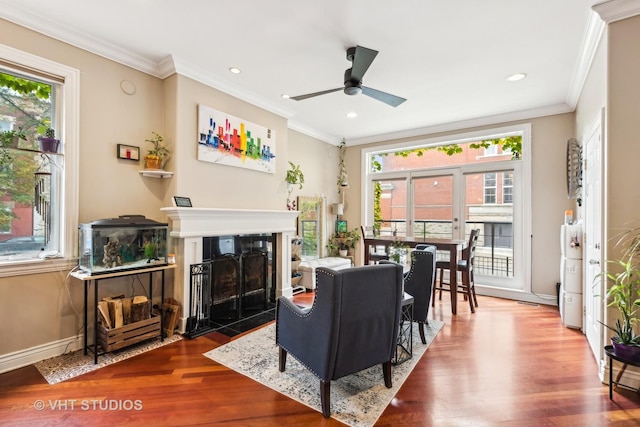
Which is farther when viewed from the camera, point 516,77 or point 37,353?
point 516,77

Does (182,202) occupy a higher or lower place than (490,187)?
lower

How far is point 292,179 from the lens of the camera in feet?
14.5

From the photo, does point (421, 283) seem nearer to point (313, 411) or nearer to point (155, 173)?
point (313, 411)

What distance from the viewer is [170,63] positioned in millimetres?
3010

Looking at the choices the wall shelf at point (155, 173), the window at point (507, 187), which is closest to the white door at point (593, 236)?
the window at point (507, 187)

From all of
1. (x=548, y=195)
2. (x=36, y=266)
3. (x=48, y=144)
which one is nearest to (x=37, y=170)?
(x=48, y=144)

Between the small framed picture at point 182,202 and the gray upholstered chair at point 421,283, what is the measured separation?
2.37m

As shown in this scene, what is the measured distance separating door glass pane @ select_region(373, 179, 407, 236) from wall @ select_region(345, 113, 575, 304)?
6.48 ft

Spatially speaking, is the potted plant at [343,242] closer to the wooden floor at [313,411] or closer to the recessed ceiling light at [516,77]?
the wooden floor at [313,411]

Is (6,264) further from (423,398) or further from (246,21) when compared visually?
(423,398)

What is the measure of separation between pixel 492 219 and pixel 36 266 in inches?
218

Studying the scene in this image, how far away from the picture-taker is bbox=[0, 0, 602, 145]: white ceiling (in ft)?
7.35

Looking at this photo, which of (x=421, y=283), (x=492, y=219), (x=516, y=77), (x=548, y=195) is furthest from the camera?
(x=492, y=219)

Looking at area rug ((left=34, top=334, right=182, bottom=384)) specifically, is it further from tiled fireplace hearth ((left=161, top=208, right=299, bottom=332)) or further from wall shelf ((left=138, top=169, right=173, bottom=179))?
wall shelf ((left=138, top=169, right=173, bottom=179))
